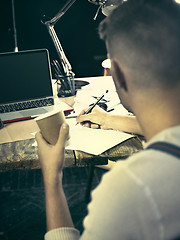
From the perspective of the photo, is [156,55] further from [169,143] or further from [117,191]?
[117,191]

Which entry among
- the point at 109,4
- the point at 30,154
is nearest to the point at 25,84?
the point at 30,154

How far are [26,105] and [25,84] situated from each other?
14 centimetres

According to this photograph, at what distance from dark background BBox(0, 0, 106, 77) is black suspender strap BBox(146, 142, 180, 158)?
12.0 feet

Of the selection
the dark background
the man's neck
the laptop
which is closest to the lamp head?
the laptop

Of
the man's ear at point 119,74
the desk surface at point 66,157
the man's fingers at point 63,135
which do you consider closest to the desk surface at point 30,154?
the desk surface at point 66,157

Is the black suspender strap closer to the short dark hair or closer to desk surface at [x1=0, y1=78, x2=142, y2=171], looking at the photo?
the short dark hair

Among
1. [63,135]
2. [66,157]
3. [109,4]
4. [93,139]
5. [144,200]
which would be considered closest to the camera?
[144,200]

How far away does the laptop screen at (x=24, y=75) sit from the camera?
1525 millimetres

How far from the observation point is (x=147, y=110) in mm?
598

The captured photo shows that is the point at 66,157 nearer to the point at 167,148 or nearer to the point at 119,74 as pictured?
the point at 119,74

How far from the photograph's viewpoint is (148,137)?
636 millimetres

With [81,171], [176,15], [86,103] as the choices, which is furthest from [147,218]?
[81,171]

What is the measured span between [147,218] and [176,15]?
0.47 metres

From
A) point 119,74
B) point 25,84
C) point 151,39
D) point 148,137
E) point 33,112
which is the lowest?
point 33,112
